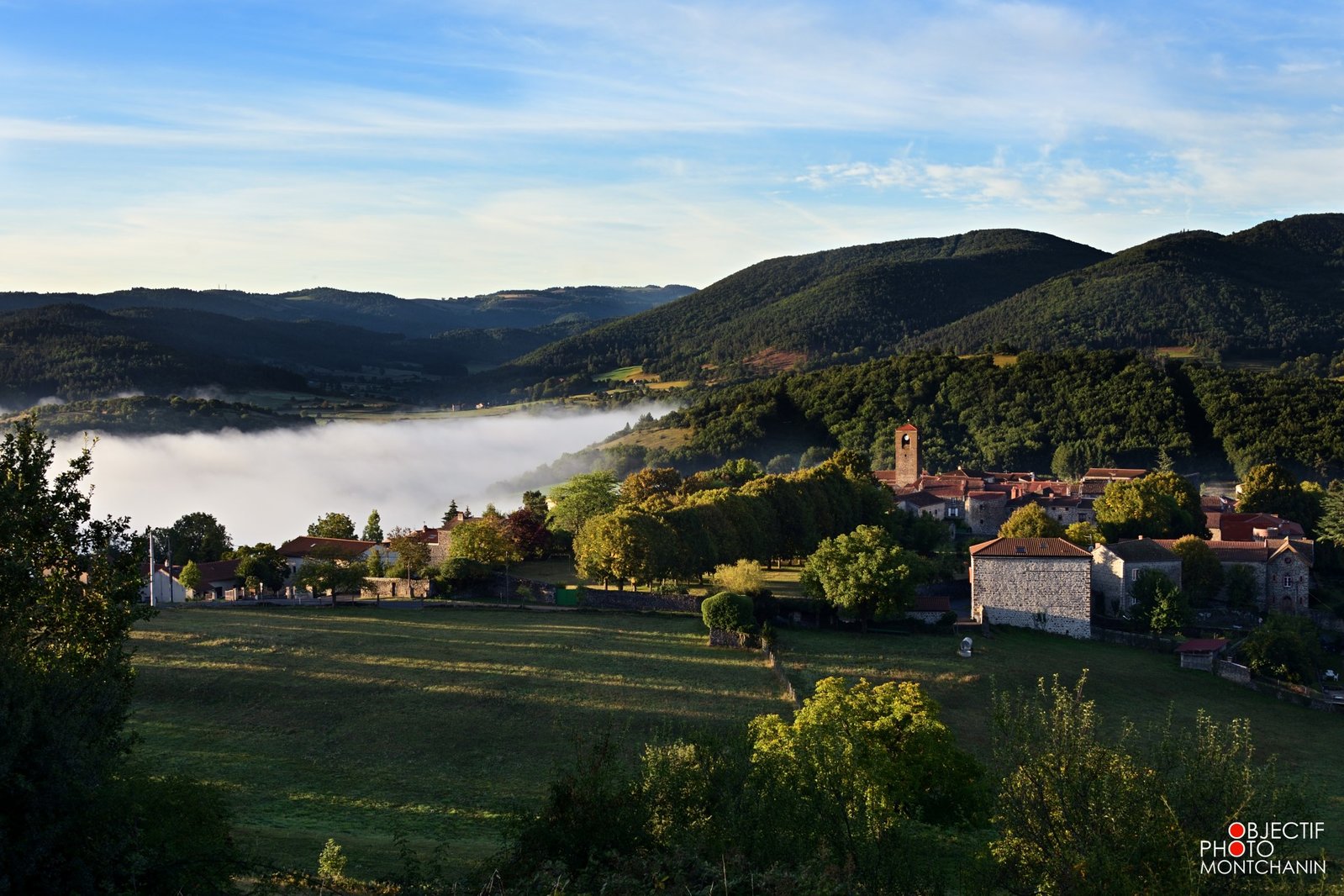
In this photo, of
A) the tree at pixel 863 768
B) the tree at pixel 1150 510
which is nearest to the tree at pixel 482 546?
the tree at pixel 863 768

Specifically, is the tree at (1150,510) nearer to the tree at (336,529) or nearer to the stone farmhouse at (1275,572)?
the stone farmhouse at (1275,572)

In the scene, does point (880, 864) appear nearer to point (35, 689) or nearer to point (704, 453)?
point (35, 689)

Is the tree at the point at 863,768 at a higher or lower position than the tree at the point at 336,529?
lower

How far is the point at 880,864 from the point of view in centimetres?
1730

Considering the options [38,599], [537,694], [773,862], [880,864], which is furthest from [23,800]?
[537,694]

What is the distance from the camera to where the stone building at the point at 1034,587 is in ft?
185

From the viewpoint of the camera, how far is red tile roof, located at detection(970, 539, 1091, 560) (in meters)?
56.8

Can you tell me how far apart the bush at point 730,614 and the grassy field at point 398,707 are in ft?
3.83

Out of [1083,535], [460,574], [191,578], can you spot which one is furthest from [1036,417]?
[191,578]

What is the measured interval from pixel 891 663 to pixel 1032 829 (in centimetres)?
3024

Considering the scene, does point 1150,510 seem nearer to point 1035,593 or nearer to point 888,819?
point 1035,593

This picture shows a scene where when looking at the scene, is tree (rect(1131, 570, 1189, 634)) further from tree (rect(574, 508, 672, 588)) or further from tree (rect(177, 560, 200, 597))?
tree (rect(177, 560, 200, 597))

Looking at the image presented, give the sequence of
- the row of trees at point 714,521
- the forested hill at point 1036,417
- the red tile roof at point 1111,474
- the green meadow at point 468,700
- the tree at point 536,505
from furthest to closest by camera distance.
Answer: the forested hill at point 1036,417, the red tile roof at point 1111,474, the tree at point 536,505, the row of trees at point 714,521, the green meadow at point 468,700

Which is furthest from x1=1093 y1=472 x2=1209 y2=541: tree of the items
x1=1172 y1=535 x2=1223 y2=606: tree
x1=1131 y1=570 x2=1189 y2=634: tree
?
x1=1131 y1=570 x2=1189 y2=634: tree
